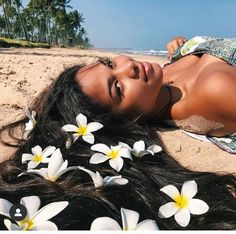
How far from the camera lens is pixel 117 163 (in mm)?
2012

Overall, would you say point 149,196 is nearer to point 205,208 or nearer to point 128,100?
point 205,208

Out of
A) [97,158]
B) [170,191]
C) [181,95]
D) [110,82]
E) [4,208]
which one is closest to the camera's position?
[4,208]

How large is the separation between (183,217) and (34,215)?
0.58 meters

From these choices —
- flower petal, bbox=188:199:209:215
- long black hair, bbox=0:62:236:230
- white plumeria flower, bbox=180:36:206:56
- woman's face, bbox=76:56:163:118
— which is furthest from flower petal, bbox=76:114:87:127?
white plumeria flower, bbox=180:36:206:56

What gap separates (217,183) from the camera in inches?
85.4

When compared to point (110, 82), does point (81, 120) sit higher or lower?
lower

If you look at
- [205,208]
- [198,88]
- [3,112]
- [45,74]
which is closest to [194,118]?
[198,88]

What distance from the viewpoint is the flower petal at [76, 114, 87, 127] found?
250 centimetres

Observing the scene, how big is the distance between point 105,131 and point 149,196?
2.82 feet

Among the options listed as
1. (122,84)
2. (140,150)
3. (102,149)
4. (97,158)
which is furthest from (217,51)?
(97,158)

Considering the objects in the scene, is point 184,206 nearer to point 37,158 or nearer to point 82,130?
point 37,158

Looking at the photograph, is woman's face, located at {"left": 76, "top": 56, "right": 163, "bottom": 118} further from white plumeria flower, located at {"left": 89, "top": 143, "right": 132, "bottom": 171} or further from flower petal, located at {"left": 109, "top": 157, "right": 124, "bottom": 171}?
flower petal, located at {"left": 109, "top": 157, "right": 124, "bottom": 171}

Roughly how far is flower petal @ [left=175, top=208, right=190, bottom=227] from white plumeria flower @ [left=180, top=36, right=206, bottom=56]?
2.42 m

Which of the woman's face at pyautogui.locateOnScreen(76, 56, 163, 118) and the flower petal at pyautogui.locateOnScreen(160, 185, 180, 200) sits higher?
the woman's face at pyautogui.locateOnScreen(76, 56, 163, 118)
